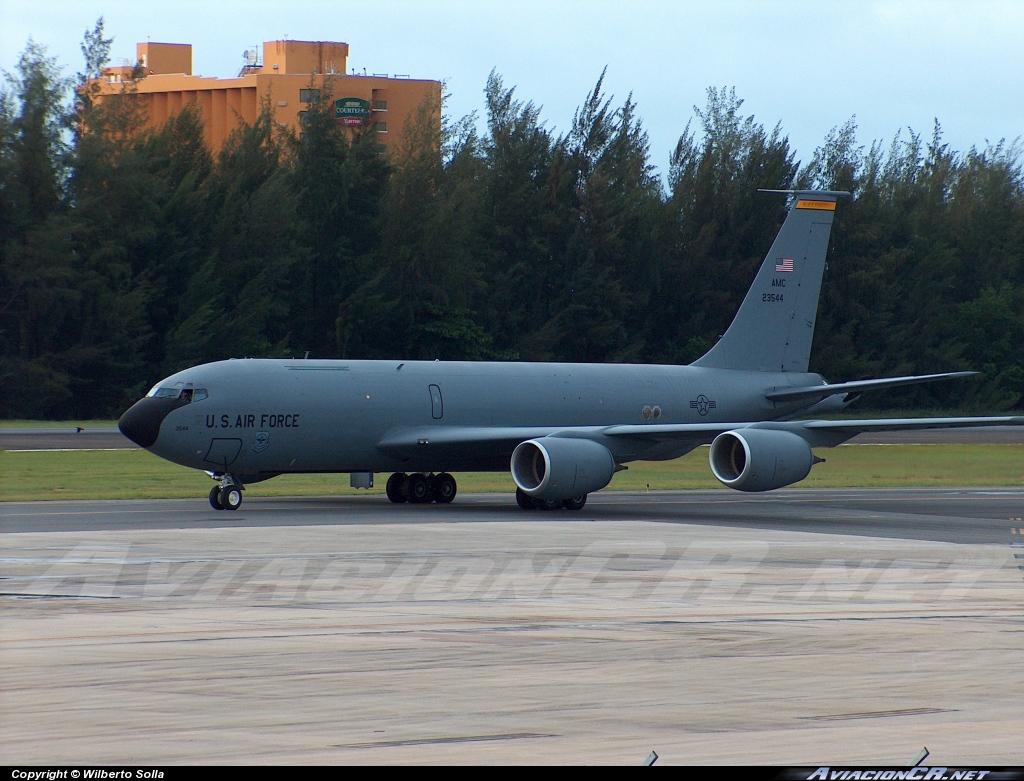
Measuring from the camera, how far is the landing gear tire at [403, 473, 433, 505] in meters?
30.5

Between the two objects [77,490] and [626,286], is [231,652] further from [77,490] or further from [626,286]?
[626,286]

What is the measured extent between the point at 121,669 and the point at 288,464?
18.2 meters

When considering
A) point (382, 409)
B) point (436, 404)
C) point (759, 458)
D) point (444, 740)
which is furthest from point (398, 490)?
point (444, 740)

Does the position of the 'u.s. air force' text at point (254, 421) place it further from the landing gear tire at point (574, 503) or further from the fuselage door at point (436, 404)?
the landing gear tire at point (574, 503)

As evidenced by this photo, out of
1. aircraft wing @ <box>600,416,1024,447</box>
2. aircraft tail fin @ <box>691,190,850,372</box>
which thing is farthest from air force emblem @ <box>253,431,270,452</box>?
aircraft tail fin @ <box>691,190,850,372</box>

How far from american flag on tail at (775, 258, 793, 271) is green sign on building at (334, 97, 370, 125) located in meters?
66.4

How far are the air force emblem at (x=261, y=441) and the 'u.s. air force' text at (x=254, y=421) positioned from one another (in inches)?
5.2

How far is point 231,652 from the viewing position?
435 inches

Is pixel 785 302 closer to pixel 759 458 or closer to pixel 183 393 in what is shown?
pixel 759 458

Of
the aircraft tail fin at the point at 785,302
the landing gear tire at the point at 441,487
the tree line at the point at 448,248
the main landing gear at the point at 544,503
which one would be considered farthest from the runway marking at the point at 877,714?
the tree line at the point at 448,248

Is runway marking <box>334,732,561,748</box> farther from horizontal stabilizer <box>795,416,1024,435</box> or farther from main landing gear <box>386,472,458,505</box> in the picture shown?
main landing gear <box>386,472,458,505</box>

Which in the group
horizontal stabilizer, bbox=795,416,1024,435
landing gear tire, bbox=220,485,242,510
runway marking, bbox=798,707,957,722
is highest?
runway marking, bbox=798,707,957,722

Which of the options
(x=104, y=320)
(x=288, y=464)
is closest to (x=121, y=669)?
(x=288, y=464)

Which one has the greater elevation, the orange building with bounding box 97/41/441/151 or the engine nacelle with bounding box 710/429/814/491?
the orange building with bounding box 97/41/441/151
